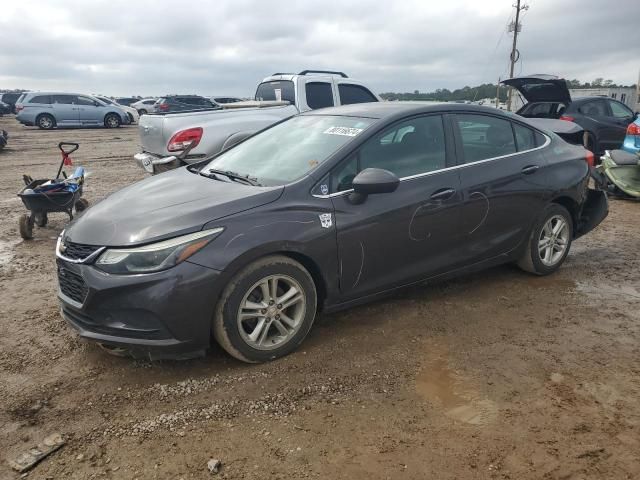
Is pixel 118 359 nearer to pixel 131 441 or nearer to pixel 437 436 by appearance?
pixel 131 441

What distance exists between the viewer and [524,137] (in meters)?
4.76

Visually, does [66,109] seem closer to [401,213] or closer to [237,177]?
[237,177]

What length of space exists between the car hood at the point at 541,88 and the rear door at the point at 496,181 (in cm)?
684

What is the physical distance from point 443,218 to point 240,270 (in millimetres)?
1688

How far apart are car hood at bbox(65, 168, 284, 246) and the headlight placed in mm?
45

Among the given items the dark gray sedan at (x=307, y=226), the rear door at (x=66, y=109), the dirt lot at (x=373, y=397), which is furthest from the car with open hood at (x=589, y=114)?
the rear door at (x=66, y=109)

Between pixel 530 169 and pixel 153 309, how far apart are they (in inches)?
132

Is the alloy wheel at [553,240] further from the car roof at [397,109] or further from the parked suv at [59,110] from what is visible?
the parked suv at [59,110]

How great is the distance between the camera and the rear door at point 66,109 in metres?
25.7

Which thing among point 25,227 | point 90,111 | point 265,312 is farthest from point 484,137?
point 90,111

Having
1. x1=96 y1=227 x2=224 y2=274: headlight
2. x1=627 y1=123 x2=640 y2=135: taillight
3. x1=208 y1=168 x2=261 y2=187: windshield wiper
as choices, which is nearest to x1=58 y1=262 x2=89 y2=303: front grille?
x1=96 y1=227 x2=224 y2=274: headlight

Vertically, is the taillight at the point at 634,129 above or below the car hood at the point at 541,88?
below

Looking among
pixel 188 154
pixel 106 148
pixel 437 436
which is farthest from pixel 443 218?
pixel 106 148

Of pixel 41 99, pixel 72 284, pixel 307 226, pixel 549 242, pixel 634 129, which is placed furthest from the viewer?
pixel 41 99
